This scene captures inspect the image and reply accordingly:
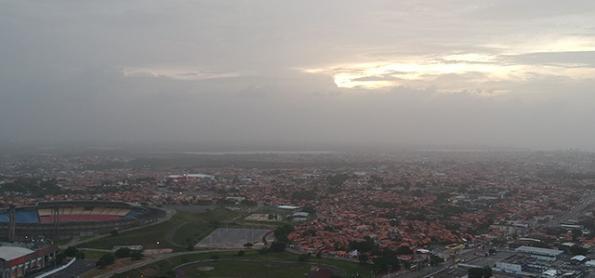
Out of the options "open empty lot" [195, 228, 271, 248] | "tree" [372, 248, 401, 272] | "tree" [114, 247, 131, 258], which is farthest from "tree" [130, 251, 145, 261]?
"tree" [372, 248, 401, 272]

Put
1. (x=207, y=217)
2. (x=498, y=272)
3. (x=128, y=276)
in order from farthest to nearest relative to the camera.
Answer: (x=207, y=217)
(x=498, y=272)
(x=128, y=276)

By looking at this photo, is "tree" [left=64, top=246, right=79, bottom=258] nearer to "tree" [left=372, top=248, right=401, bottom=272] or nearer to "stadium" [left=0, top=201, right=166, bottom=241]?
"stadium" [left=0, top=201, right=166, bottom=241]

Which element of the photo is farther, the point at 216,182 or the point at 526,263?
the point at 216,182

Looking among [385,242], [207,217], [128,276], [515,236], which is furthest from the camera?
[207,217]

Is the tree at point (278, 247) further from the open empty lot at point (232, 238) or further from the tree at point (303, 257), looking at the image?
the open empty lot at point (232, 238)

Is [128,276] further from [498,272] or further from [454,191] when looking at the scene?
[454,191]

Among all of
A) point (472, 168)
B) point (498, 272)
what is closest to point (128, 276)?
point (498, 272)

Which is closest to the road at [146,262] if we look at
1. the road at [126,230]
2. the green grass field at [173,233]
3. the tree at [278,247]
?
the green grass field at [173,233]
